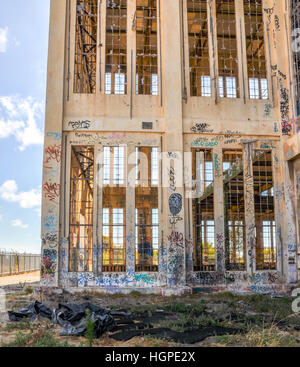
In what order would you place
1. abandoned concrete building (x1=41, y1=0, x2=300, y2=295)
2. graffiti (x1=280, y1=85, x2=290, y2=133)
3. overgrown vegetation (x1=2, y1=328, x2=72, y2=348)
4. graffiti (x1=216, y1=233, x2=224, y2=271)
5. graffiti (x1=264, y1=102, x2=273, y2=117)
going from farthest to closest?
graffiti (x1=264, y1=102, x2=273, y2=117) < graffiti (x1=280, y1=85, x2=290, y2=133) < graffiti (x1=216, y1=233, x2=224, y2=271) < abandoned concrete building (x1=41, y1=0, x2=300, y2=295) < overgrown vegetation (x1=2, y1=328, x2=72, y2=348)

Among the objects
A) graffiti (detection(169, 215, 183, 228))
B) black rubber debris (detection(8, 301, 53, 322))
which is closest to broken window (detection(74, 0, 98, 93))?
graffiti (detection(169, 215, 183, 228))

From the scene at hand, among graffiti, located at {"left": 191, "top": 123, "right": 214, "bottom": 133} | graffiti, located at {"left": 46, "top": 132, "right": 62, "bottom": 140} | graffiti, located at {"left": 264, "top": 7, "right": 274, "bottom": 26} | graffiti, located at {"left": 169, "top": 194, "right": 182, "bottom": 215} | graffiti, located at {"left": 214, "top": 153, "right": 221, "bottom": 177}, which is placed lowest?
graffiti, located at {"left": 169, "top": 194, "right": 182, "bottom": 215}

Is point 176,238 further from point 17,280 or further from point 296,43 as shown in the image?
point 17,280

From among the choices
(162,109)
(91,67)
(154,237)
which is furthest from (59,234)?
(91,67)

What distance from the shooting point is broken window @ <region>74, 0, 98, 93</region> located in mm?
16078

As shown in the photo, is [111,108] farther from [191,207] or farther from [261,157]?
[261,157]

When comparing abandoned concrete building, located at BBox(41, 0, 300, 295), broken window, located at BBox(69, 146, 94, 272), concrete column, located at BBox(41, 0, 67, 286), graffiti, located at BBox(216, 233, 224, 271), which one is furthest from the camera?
graffiti, located at BBox(216, 233, 224, 271)

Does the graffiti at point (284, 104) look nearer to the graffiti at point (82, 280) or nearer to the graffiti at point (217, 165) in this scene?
the graffiti at point (217, 165)

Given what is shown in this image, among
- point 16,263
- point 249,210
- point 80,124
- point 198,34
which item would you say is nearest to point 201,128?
point 249,210

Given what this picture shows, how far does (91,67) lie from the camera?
18.5 meters

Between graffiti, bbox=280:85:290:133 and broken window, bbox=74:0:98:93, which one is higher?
broken window, bbox=74:0:98:93

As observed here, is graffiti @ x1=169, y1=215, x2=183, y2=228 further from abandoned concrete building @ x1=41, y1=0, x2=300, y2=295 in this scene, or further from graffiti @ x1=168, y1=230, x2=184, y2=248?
graffiti @ x1=168, y1=230, x2=184, y2=248

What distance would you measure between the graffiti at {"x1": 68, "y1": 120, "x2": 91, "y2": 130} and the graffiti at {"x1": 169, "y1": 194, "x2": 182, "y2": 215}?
414 centimetres
